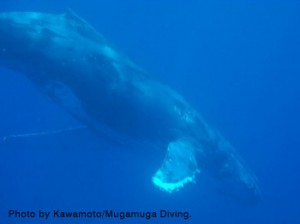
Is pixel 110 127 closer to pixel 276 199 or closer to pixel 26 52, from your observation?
pixel 26 52

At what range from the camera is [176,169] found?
10.7 meters

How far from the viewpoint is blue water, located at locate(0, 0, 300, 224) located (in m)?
22.2

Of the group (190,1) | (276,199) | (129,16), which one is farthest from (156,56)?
(276,199)

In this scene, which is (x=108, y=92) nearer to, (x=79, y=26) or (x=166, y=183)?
(x=79, y=26)

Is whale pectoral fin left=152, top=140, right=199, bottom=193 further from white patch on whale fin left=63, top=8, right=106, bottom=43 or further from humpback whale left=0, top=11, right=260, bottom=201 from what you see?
white patch on whale fin left=63, top=8, right=106, bottom=43

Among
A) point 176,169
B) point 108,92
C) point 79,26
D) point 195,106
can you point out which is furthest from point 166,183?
point 195,106

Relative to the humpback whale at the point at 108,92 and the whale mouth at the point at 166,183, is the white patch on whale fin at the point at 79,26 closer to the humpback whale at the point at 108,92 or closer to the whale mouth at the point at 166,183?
the humpback whale at the point at 108,92

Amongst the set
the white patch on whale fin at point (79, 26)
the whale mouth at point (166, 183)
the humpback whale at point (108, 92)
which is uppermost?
the white patch on whale fin at point (79, 26)

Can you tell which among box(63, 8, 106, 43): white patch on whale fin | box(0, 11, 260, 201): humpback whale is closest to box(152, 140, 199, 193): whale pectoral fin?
box(0, 11, 260, 201): humpback whale

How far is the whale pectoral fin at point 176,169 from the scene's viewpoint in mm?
10160

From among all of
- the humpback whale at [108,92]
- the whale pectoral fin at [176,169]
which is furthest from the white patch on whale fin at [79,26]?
the whale pectoral fin at [176,169]

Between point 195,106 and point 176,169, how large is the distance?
1886cm

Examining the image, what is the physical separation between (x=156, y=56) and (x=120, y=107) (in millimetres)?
24028

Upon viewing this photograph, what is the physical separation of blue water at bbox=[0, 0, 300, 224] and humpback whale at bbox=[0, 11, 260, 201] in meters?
1.05
